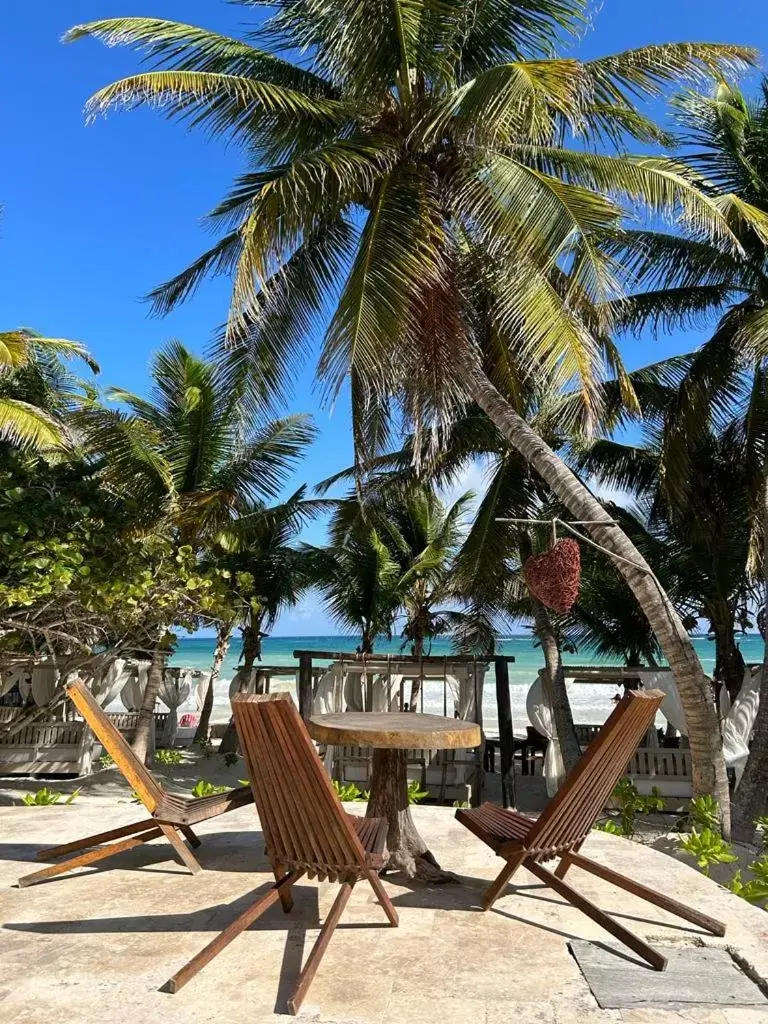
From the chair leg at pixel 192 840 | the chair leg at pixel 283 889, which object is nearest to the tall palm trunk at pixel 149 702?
the chair leg at pixel 192 840

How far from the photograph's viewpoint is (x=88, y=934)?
3129mm

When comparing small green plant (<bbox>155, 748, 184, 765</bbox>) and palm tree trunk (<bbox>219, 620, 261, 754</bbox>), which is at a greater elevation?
palm tree trunk (<bbox>219, 620, 261, 754</bbox>)

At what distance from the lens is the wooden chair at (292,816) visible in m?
2.75

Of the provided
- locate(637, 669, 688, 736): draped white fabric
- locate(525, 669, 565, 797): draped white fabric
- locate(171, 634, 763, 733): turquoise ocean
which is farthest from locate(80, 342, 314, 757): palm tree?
locate(637, 669, 688, 736): draped white fabric

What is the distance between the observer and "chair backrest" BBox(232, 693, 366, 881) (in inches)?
109

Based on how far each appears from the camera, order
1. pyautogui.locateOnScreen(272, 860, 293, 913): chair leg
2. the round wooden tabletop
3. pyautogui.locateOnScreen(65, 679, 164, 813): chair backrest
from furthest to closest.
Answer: pyautogui.locateOnScreen(65, 679, 164, 813): chair backrest, the round wooden tabletop, pyautogui.locateOnScreen(272, 860, 293, 913): chair leg

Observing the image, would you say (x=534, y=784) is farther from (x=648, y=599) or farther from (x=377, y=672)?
(x=648, y=599)

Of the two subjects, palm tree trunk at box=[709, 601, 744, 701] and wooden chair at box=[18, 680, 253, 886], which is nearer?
wooden chair at box=[18, 680, 253, 886]

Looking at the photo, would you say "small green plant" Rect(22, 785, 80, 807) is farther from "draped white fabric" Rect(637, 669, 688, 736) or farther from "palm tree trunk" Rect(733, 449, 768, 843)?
"draped white fabric" Rect(637, 669, 688, 736)

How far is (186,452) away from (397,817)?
8048 millimetres

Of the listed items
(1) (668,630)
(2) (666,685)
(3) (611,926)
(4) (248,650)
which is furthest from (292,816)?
(4) (248,650)

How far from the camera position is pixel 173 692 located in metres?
16.2

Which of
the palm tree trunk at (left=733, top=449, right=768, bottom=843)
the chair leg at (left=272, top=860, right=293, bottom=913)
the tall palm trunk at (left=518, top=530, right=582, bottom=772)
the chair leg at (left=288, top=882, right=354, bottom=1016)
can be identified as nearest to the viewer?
the chair leg at (left=288, top=882, right=354, bottom=1016)

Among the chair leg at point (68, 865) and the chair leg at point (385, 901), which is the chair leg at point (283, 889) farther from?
the chair leg at point (68, 865)
